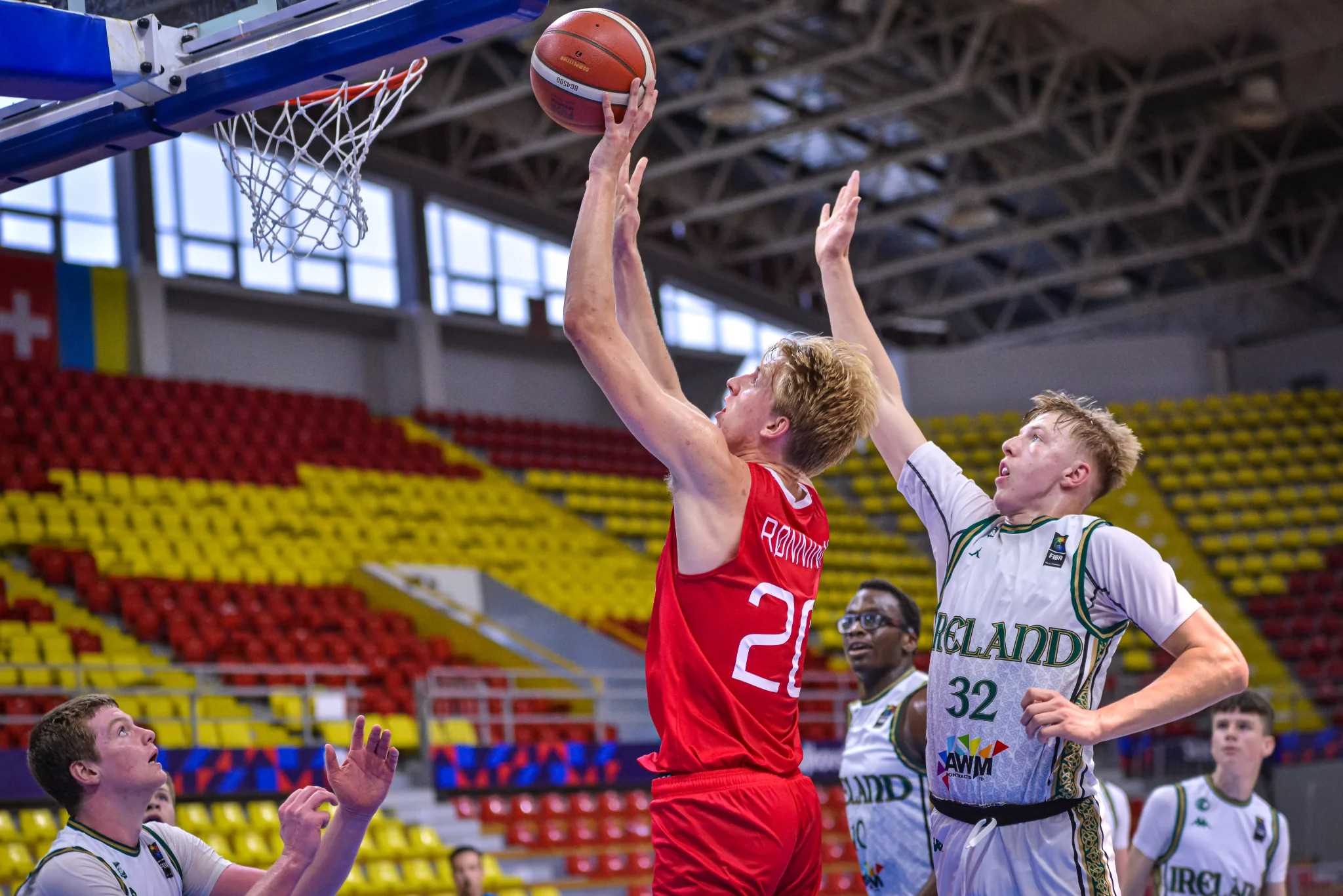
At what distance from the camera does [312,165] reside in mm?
4707

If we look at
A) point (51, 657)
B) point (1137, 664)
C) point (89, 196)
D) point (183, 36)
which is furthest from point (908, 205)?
point (183, 36)

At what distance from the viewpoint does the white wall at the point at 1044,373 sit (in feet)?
82.4

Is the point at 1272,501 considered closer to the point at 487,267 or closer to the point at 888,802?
the point at 487,267

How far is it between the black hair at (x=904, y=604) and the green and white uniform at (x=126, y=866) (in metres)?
2.37

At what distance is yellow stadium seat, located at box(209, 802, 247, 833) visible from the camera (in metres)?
9.88

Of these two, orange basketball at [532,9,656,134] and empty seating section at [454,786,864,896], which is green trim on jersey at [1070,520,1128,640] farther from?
empty seating section at [454,786,864,896]

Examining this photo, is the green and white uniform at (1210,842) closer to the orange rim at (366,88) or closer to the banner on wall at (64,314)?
the orange rim at (366,88)

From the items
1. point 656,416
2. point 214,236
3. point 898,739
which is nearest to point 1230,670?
point 656,416

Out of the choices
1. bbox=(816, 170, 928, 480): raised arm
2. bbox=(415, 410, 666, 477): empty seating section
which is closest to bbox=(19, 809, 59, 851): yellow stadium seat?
bbox=(816, 170, 928, 480): raised arm

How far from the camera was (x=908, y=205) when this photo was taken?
76.0 feet

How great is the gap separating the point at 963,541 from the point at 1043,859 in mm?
753

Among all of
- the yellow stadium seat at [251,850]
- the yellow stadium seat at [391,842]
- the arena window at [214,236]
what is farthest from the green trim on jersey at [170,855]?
the arena window at [214,236]

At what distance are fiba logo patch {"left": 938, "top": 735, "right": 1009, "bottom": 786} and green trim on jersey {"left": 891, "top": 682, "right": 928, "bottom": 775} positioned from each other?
4.60 ft

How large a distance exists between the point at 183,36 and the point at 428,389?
56.1 ft
